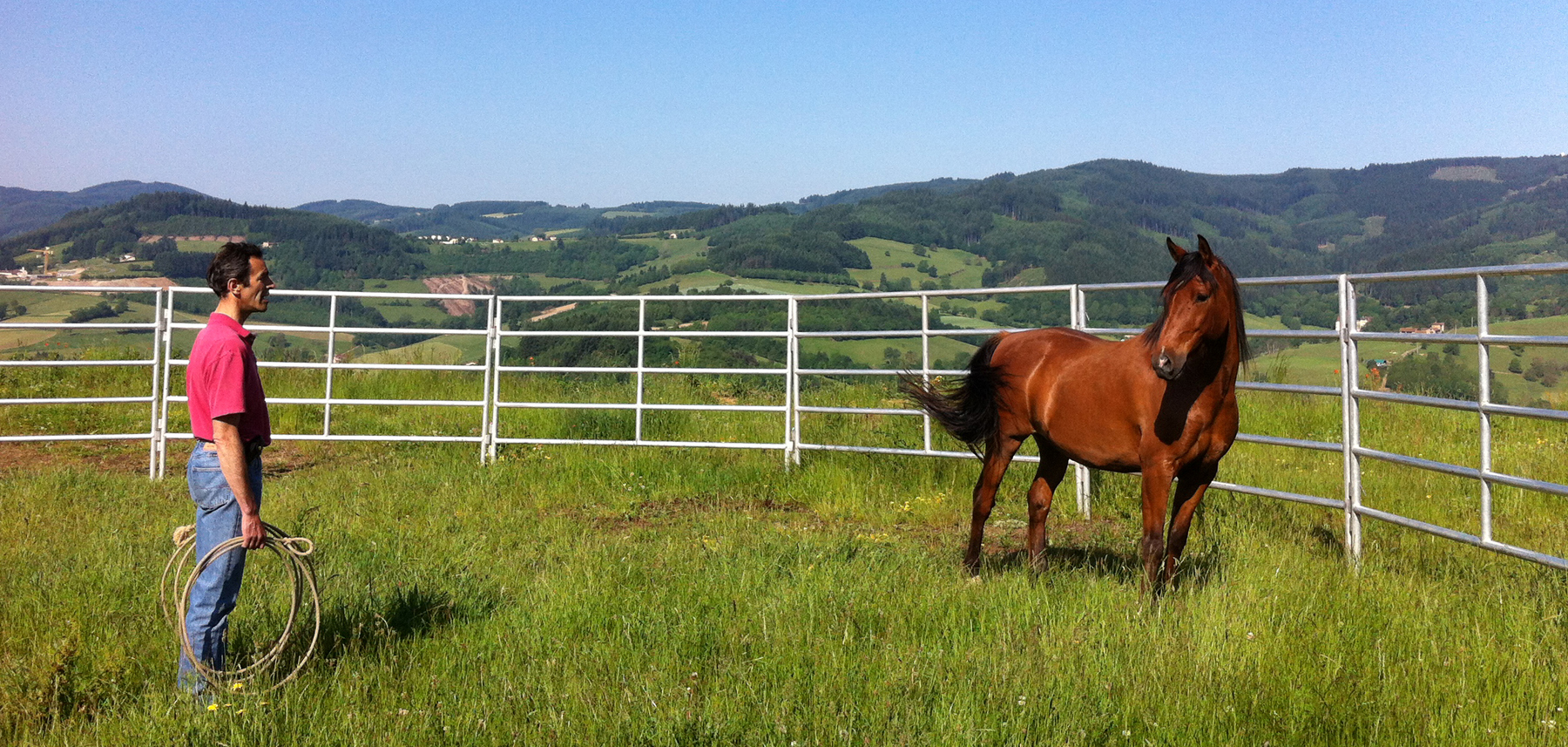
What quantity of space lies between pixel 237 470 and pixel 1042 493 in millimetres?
3861

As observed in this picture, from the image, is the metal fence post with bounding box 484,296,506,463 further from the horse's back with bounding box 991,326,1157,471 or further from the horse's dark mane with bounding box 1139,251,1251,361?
the horse's dark mane with bounding box 1139,251,1251,361

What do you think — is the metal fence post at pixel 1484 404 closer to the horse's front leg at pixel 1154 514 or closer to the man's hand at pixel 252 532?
the horse's front leg at pixel 1154 514

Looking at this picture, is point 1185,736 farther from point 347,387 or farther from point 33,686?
point 347,387

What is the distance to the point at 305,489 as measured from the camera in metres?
8.14

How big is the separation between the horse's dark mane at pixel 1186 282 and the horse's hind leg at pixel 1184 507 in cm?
58

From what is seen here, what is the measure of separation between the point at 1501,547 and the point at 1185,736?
100 inches

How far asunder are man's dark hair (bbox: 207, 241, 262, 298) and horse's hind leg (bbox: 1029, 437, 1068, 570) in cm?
386

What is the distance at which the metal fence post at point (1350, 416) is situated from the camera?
5617mm

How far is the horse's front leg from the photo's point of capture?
14.8 feet

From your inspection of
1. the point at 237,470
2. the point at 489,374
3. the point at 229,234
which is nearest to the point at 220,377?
the point at 237,470

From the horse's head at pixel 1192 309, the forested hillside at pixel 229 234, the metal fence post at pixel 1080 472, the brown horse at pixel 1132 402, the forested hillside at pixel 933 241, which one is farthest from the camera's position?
the forested hillside at pixel 933 241

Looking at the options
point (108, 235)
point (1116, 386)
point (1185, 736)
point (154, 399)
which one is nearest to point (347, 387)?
point (154, 399)

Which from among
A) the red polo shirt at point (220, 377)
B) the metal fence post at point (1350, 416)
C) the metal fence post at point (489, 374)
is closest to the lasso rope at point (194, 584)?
the red polo shirt at point (220, 377)

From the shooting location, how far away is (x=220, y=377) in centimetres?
339
